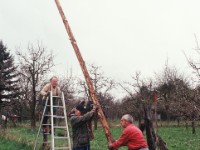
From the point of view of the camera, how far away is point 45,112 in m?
11.1

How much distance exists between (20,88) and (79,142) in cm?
3971

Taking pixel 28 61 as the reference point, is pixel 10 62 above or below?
above

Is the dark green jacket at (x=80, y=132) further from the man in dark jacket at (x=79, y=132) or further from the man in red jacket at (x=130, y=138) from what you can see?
the man in red jacket at (x=130, y=138)

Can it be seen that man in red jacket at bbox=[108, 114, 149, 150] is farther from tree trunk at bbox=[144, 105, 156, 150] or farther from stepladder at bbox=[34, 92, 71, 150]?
tree trunk at bbox=[144, 105, 156, 150]

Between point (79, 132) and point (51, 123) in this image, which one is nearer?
point (79, 132)

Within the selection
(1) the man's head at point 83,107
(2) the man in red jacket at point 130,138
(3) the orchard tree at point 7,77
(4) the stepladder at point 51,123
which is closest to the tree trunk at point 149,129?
(1) the man's head at point 83,107

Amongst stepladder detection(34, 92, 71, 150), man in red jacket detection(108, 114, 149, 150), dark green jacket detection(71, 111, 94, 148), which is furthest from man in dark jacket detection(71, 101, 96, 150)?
man in red jacket detection(108, 114, 149, 150)

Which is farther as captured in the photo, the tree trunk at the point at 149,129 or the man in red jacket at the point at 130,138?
the tree trunk at the point at 149,129

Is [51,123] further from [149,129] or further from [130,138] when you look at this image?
[149,129]

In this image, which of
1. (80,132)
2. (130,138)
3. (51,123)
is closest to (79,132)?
(80,132)

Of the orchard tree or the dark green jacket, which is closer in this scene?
the dark green jacket

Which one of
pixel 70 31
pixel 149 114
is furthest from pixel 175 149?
pixel 70 31

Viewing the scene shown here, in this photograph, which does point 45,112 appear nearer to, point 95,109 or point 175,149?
point 95,109

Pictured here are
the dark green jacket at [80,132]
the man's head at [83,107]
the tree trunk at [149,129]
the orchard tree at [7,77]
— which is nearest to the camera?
the dark green jacket at [80,132]
